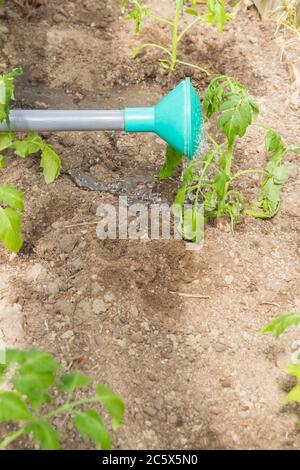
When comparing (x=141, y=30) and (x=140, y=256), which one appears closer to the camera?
(x=140, y=256)

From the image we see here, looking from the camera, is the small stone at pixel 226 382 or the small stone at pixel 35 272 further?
the small stone at pixel 35 272

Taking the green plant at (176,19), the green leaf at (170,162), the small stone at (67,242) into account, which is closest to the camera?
the small stone at (67,242)

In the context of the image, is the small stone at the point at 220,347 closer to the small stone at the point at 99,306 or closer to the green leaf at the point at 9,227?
the small stone at the point at 99,306

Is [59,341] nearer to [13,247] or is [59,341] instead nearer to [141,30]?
[13,247]

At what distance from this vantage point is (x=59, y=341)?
5.97ft

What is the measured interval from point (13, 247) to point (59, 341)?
0.31 meters

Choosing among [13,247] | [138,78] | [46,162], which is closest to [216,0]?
[138,78]

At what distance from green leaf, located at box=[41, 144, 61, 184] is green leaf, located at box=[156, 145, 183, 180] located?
1.23ft

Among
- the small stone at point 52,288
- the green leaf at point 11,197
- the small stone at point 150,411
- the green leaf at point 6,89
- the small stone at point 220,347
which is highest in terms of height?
the green leaf at point 6,89

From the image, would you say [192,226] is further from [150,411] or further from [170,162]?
[150,411]

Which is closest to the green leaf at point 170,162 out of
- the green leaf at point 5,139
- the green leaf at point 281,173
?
the green leaf at point 281,173

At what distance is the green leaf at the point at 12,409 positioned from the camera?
50.7 inches

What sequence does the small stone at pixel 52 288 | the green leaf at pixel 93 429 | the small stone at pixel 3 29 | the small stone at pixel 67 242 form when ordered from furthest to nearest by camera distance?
the small stone at pixel 3 29 → the small stone at pixel 67 242 → the small stone at pixel 52 288 → the green leaf at pixel 93 429

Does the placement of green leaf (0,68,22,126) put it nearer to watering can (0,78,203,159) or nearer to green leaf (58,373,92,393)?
watering can (0,78,203,159)
